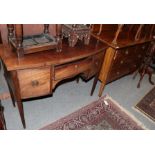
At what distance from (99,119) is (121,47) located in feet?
3.12

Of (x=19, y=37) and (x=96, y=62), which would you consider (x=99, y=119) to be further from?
(x=19, y=37)

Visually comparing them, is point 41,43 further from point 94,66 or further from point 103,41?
point 103,41

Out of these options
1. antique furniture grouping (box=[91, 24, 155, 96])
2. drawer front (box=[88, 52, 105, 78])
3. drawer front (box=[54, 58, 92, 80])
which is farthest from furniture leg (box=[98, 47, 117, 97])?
→ drawer front (box=[54, 58, 92, 80])

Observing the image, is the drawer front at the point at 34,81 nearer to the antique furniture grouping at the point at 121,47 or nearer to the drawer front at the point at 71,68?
the drawer front at the point at 71,68

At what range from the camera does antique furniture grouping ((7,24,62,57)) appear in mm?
1351

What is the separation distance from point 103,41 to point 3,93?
151 cm

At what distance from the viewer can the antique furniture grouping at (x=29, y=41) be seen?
1351 mm

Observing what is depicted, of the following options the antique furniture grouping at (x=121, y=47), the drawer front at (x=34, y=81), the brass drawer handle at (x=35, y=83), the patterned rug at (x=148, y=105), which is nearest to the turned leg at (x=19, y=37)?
the drawer front at (x=34, y=81)

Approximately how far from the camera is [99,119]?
83.9 inches

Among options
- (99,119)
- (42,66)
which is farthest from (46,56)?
(99,119)

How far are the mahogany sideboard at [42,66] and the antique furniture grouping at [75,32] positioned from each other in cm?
7
